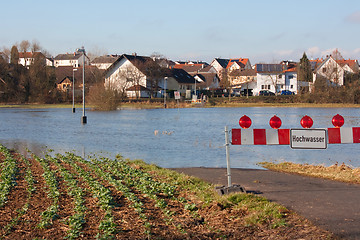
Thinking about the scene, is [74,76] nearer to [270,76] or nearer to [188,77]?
[188,77]

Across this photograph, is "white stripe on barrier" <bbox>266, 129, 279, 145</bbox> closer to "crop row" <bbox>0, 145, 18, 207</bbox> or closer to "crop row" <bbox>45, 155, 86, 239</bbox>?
"crop row" <bbox>45, 155, 86, 239</bbox>

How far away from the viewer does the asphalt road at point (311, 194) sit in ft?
24.3

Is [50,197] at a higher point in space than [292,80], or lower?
lower

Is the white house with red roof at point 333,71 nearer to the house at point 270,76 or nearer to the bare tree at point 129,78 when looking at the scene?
the house at point 270,76

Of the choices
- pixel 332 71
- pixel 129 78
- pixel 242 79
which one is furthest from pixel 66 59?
pixel 332 71

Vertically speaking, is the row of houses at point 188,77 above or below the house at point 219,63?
below

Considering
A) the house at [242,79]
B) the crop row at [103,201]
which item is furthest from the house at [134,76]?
the crop row at [103,201]

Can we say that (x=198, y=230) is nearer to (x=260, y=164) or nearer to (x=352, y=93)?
(x=260, y=164)

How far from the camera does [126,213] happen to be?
814 centimetres

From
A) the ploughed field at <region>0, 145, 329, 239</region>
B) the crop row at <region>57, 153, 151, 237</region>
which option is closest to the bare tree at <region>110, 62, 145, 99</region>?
the crop row at <region>57, 153, 151, 237</region>

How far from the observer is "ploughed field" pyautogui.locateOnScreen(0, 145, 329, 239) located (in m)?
6.99

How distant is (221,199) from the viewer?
8883mm

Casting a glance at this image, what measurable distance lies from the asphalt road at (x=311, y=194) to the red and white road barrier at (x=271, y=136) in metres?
0.98

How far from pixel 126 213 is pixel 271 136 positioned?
11.3 ft
